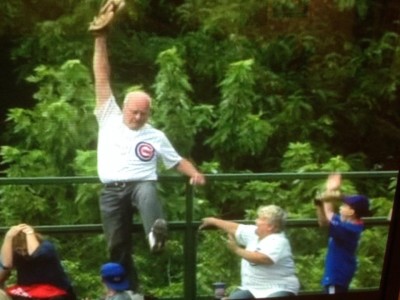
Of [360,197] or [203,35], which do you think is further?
[360,197]

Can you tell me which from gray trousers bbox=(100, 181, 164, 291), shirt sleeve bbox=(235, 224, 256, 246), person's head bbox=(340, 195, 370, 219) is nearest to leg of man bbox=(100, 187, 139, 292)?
gray trousers bbox=(100, 181, 164, 291)

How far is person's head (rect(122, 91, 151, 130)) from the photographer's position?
239 centimetres

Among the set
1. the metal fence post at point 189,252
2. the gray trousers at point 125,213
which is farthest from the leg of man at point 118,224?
the metal fence post at point 189,252

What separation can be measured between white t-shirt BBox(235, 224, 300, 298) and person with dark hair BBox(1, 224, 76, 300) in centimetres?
39

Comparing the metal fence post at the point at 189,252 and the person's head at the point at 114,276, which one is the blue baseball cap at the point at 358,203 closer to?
the metal fence post at the point at 189,252

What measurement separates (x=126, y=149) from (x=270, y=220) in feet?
1.17

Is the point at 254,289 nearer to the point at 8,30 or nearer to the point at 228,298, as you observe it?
the point at 228,298

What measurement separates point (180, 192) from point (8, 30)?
1.66 ft

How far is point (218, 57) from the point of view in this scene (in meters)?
2.42

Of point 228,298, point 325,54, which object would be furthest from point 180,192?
point 325,54

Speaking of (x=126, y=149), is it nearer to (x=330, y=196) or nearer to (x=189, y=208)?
(x=189, y=208)

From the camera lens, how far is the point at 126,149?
2420mm

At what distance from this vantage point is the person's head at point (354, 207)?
8.41 ft

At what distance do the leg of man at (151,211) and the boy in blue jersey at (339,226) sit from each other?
354 mm
